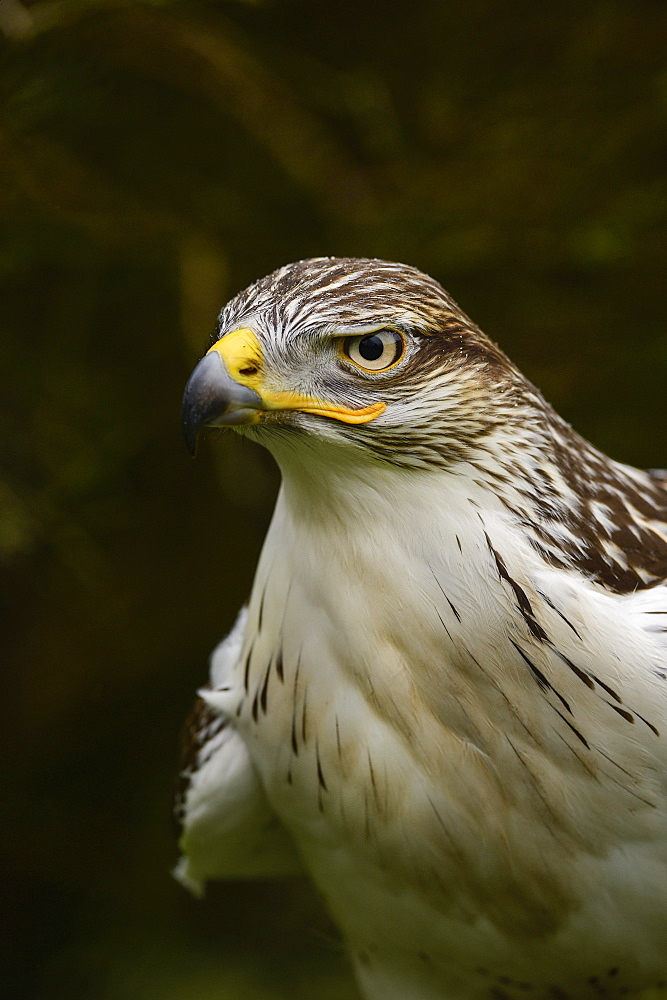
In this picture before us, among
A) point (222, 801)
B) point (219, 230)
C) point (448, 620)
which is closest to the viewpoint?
point (448, 620)

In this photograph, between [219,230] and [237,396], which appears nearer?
[237,396]

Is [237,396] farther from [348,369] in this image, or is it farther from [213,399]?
[348,369]

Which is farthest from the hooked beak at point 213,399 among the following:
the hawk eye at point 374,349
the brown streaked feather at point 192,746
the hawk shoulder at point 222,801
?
the brown streaked feather at point 192,746

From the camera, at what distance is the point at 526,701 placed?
179 centimetres

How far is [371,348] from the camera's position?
1717mm

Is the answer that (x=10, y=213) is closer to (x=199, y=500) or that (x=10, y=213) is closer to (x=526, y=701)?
(x=199, y=500)

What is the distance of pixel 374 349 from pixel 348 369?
6 cm

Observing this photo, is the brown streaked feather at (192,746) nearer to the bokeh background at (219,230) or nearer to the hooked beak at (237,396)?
the bokeh background at (219,230)

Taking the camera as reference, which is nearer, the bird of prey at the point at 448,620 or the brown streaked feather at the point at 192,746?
the bird of prey at the point at 448,620

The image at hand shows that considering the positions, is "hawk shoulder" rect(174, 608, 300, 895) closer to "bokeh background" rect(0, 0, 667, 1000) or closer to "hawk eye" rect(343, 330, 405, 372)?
"bokeh background" rect(0, 0, 667, 1000)

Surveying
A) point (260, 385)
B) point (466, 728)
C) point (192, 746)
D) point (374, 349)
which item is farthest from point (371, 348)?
point (192, 746)

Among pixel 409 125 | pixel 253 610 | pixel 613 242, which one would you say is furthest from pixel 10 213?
pixel 613 242

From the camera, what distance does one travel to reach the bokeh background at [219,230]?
305cm

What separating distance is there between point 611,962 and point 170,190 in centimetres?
274
